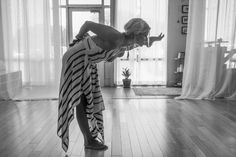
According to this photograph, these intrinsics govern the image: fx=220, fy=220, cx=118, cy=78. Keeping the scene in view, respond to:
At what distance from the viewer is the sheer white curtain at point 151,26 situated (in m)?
5.19

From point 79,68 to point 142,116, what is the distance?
148cm

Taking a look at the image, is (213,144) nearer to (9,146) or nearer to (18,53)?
(9,146)

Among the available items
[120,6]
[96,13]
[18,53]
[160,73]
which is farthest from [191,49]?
[18,53]

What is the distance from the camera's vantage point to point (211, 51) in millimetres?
3818

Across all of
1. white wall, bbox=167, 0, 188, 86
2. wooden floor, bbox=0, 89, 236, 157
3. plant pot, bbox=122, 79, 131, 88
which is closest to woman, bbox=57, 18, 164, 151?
wooden floor, bbox=0, 89, 236, 157

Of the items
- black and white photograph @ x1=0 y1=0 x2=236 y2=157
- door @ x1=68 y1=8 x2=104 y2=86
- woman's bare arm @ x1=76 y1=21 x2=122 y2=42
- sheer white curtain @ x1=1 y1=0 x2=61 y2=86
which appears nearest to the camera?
woman's bare arm @ x1=76 y1=21 x2=122 y2=42

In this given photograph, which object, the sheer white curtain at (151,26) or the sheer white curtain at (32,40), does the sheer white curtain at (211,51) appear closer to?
the sheer white curtain at (151,26)

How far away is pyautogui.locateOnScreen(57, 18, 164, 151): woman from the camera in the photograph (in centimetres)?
145

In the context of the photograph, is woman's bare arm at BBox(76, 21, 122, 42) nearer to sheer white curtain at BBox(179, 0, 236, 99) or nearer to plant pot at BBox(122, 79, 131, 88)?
sheer white curtain at BBox(179, 0, 236, 99)

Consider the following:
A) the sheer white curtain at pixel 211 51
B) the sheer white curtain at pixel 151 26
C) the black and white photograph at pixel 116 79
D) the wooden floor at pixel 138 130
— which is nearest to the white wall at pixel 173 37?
the black and white photograph at pixel 116 79

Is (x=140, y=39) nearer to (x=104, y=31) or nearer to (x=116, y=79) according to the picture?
(x=104, y=31)

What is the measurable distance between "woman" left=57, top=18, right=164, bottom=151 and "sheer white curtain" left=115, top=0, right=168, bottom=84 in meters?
3.61

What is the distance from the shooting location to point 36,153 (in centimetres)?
179

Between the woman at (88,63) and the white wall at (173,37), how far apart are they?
410 cm
